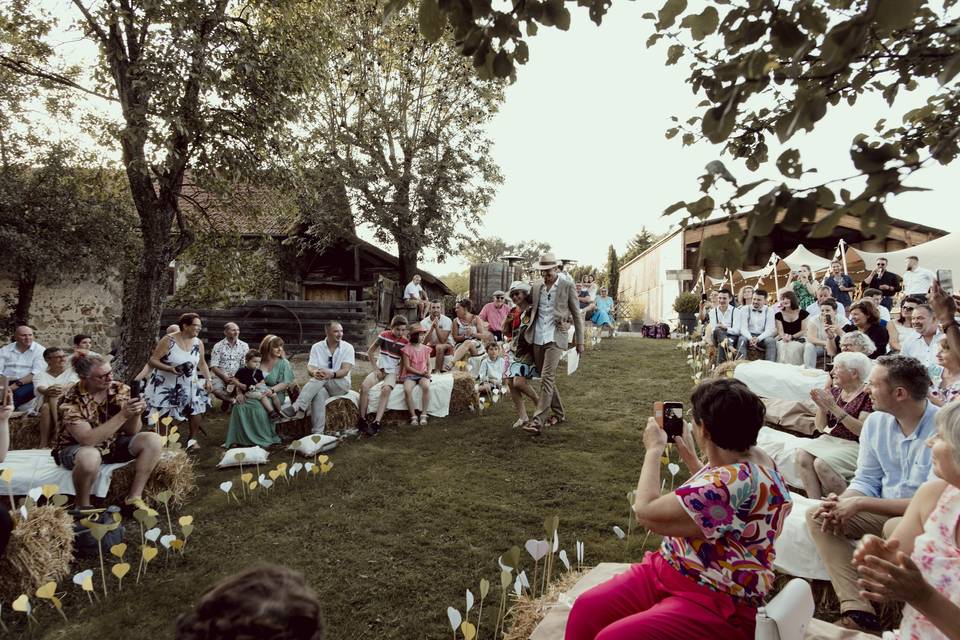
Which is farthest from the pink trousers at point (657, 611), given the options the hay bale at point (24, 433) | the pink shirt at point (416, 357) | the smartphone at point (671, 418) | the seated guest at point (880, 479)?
the hay bale at point (24, 433)

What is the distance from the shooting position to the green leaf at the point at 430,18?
5.86ft

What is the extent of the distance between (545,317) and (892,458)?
13.9 ft

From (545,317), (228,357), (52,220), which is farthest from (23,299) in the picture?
(545,317)

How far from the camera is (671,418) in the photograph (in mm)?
2588

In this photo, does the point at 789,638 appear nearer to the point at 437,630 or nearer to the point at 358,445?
the point at 437,630

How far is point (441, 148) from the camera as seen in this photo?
20594 millimetres

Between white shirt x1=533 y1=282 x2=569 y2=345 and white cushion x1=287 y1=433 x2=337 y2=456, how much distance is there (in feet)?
8.84

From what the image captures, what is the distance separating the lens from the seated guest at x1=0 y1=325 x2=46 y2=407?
23.5ft

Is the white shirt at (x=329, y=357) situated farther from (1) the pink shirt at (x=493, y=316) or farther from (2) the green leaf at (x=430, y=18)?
(2) the green leaf at (x=430, y=18)

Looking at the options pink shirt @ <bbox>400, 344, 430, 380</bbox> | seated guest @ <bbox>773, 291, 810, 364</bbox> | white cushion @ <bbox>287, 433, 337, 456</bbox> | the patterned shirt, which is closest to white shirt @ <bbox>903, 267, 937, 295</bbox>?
seated guest @ <bbox>773, 291, 810, 364</bbox>

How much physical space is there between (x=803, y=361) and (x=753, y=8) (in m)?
8.73

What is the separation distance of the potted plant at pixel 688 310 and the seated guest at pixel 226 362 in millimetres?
15703

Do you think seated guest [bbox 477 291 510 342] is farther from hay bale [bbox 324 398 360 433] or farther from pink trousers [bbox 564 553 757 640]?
pink trousers [bbox 564 553 757 640]

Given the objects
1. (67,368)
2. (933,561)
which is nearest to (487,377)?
(67,368)
